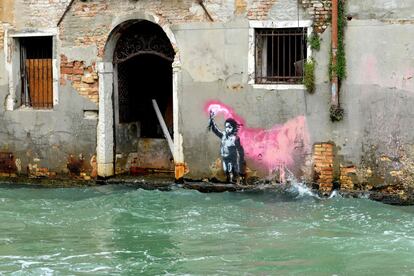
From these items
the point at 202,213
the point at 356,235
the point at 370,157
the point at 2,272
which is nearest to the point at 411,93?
the point at 370,157

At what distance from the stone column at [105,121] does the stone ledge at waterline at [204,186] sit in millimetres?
253

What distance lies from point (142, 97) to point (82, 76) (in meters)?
1.35

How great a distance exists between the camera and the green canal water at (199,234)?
26.2 feet

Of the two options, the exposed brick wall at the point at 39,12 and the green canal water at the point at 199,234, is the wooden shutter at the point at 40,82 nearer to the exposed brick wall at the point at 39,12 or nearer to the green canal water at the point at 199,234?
the exposed brick wall at the point at 39,12

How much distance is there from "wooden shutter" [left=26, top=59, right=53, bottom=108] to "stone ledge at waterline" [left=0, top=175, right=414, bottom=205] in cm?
136

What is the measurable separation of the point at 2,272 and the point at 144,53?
5723 millimetres

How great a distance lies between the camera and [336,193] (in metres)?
11.1

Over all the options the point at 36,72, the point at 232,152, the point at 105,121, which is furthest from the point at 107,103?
the point at 232,152

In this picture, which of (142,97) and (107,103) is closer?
(107,103)

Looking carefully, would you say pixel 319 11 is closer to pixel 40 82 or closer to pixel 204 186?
pixel 204 186

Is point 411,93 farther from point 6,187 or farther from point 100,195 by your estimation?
point 6,187

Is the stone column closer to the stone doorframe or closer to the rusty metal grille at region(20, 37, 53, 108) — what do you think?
the stone doorframe

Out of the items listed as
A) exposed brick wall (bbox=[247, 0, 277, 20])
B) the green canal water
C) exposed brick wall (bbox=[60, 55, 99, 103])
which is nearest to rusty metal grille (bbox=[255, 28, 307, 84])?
exposed brick wall (bbox=[247, 0, 277, 20])

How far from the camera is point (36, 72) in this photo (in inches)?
528
